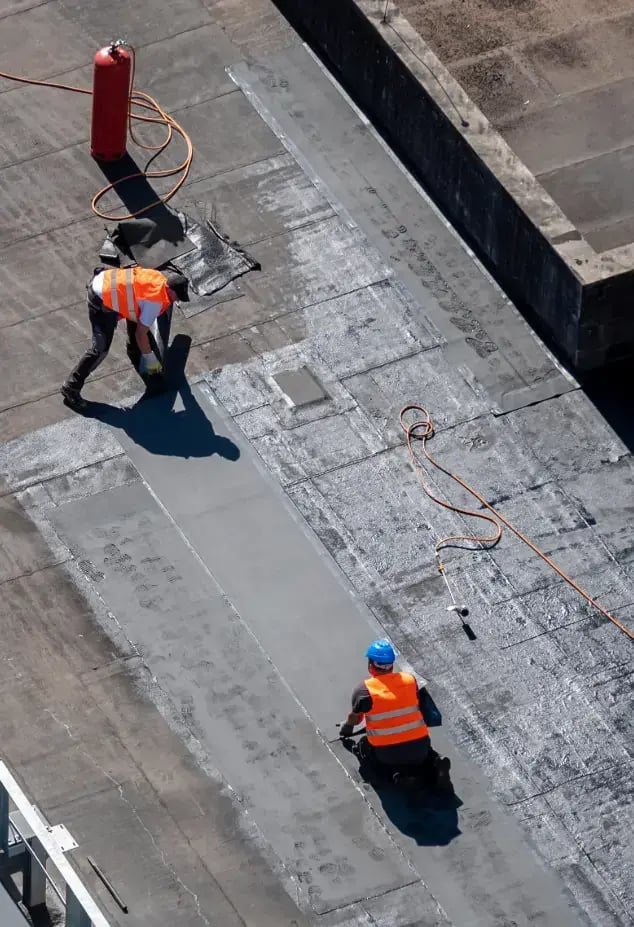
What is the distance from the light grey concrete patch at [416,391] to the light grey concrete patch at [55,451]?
2.28 m

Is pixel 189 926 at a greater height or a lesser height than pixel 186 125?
lesser

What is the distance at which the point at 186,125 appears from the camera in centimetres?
2000

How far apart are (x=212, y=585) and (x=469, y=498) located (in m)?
2.34

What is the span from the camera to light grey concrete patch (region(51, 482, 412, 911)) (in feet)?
47.0

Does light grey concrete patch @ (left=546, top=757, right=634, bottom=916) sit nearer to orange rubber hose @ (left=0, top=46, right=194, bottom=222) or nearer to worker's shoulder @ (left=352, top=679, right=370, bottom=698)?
worker's shoulder @ (left=352, top=679, right=370, bottom=698)

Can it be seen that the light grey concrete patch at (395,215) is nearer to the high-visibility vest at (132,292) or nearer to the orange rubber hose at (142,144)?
the orange rubber hose at (142,144)

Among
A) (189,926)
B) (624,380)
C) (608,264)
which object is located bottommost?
(189,926)

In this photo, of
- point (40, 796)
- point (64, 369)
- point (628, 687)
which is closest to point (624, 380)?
point (628, 687)

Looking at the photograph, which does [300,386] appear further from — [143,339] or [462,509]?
[462,509]

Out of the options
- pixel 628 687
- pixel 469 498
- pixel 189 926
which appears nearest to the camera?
pixel 189 926

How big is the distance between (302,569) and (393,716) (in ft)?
6.88

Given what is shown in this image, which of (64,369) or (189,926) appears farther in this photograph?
(64,369)

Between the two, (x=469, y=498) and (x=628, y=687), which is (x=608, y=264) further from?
(x=628, y=687)

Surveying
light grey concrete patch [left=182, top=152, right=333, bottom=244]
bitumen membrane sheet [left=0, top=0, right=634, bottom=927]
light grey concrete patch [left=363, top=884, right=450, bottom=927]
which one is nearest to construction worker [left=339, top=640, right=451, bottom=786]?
bitumen membrane sheet [left=0, top=0, right=634, bottom=927]
